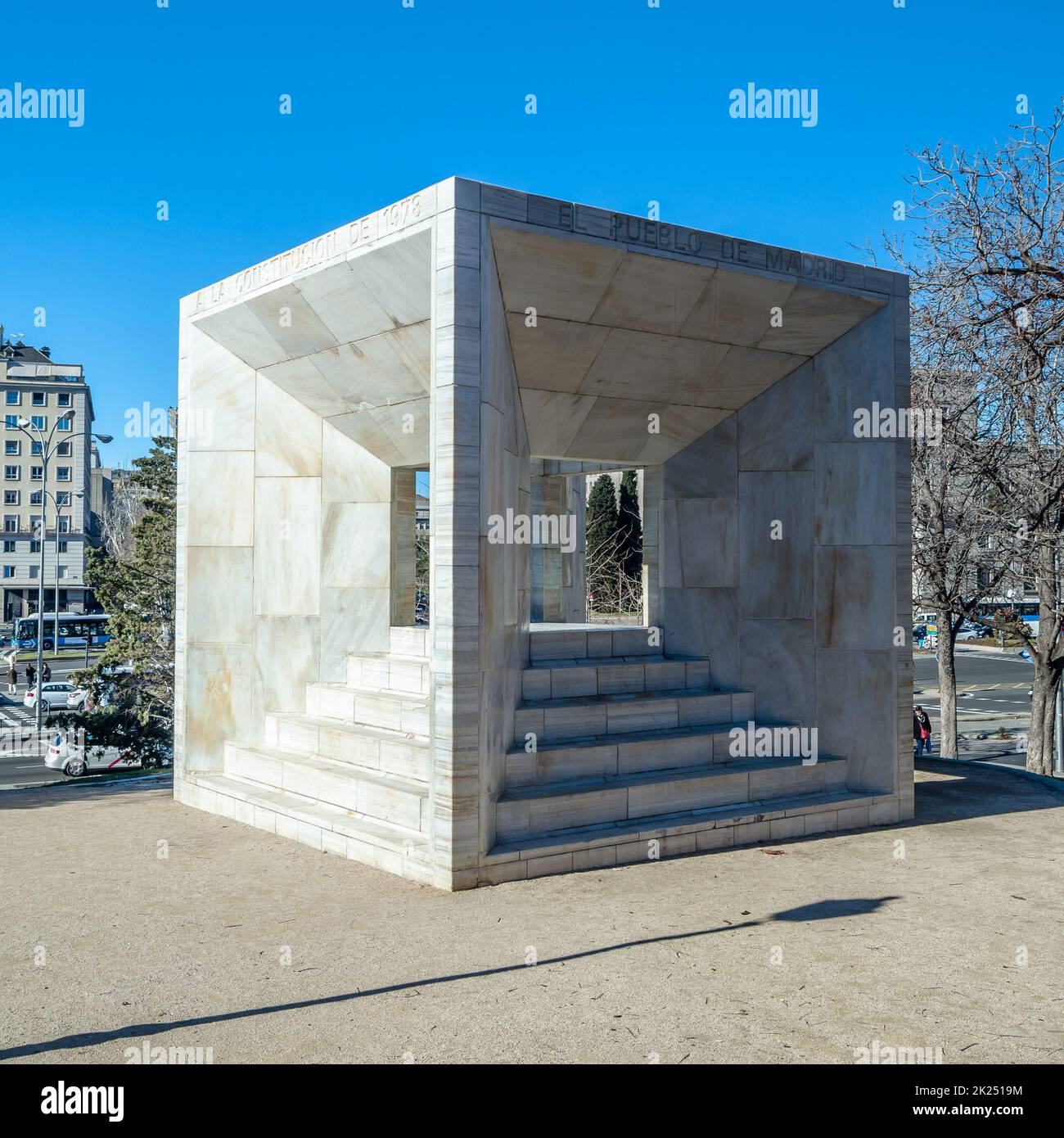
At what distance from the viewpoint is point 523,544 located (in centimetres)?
1006

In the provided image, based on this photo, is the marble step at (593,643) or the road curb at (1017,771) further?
the road curb at (1017,771)

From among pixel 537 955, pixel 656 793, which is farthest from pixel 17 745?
pixel 537 955

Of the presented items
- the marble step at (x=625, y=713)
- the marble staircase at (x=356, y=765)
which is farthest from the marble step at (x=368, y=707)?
the marble step at (x=625, y=713)

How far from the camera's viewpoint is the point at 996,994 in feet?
18.1

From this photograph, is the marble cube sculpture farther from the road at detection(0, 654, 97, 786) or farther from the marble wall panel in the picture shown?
the road at detection(0, 654, 97, 786)

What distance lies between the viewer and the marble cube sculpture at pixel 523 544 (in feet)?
26.4

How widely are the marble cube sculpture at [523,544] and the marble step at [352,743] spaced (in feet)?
0.11

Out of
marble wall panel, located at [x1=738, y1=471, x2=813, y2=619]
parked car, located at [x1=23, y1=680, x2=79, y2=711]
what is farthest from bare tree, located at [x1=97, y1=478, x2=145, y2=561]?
marble wall panel, located at [x1=738, y1=471, x2=813, y2=619]

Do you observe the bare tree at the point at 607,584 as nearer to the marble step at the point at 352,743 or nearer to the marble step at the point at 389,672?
the marble step at the point at 389,672

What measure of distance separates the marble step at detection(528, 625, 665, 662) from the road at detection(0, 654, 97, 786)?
24.8 feet

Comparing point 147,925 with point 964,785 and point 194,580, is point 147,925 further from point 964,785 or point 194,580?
point 964,785

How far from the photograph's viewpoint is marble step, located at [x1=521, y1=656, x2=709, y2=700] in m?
Result: 10.3

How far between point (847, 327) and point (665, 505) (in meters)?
2.89
